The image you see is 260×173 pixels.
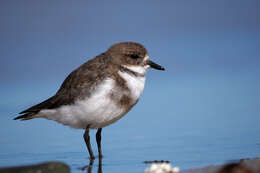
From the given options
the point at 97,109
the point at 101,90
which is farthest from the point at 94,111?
the point at 101,90

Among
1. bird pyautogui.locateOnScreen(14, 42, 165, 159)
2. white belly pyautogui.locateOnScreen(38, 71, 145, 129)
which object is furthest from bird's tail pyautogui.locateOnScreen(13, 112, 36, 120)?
white belly pyautogui.locateOnScreen(38, 71, 145, 129)

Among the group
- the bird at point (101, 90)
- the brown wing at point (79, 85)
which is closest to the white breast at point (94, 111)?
the bird at point (101, 90)

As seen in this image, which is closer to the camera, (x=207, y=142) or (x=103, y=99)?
(x=103, y=99)

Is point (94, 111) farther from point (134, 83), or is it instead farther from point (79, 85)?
point (134, 83)

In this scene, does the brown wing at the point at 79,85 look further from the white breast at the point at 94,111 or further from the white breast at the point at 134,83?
the white breast at the point at 134,83

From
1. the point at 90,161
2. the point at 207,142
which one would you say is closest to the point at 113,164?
the point at 90,161

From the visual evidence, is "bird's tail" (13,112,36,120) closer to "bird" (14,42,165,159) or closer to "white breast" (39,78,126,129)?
"bird" (14,42,165,159)

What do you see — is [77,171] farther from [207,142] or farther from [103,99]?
[207,142]

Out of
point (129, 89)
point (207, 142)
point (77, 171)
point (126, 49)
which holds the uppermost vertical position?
point (126, 49)

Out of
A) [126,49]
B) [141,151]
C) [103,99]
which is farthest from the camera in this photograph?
[141,151]
